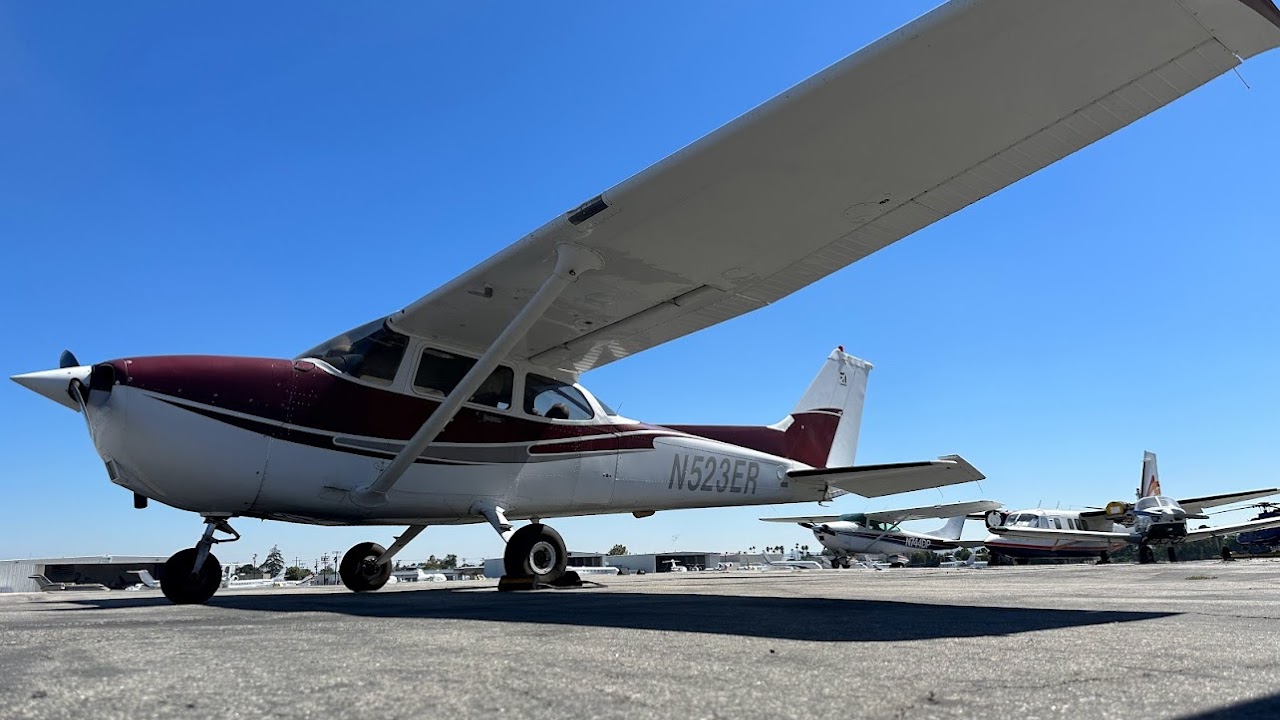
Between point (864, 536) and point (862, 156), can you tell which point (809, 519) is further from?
point (862, 156)

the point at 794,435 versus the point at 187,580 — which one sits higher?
the point at 794,435

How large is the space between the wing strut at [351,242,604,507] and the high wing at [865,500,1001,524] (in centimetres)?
1466

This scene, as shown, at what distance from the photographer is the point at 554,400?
849 cm

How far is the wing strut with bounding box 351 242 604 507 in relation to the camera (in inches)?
245

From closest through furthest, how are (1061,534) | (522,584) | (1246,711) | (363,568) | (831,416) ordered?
(1246,711)
(522,584)
(363,568)
(831,416)
(1061,534)

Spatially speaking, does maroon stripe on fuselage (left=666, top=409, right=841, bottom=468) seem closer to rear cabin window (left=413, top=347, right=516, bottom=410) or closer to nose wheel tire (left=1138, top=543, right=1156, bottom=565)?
rear cabin window (left=413, top=347, right=516, bottom=410)

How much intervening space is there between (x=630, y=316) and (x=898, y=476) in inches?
149

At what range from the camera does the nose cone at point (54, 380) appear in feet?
19.1

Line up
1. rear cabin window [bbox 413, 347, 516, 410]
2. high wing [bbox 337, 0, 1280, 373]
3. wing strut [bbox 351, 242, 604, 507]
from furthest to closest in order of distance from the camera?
rear cabin window [bbox 413, 347, 516, 410]
wing strut [bbox 351, 242, 604, 507]
high wing [bbox 337, 0, 1280, 373]

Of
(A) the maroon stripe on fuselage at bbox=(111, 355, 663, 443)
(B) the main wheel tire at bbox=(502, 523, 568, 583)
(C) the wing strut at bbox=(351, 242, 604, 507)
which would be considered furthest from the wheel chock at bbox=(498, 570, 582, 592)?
(C) the wing strut at bbox=(351, 242, 604, 507)

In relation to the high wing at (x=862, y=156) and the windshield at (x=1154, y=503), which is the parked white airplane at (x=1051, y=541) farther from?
the high wing at (x=862, y=156)

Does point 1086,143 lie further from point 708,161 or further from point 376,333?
point 376,333

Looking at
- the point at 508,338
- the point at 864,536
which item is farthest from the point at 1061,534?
the point at 508,338

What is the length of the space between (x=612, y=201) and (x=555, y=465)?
369cm
